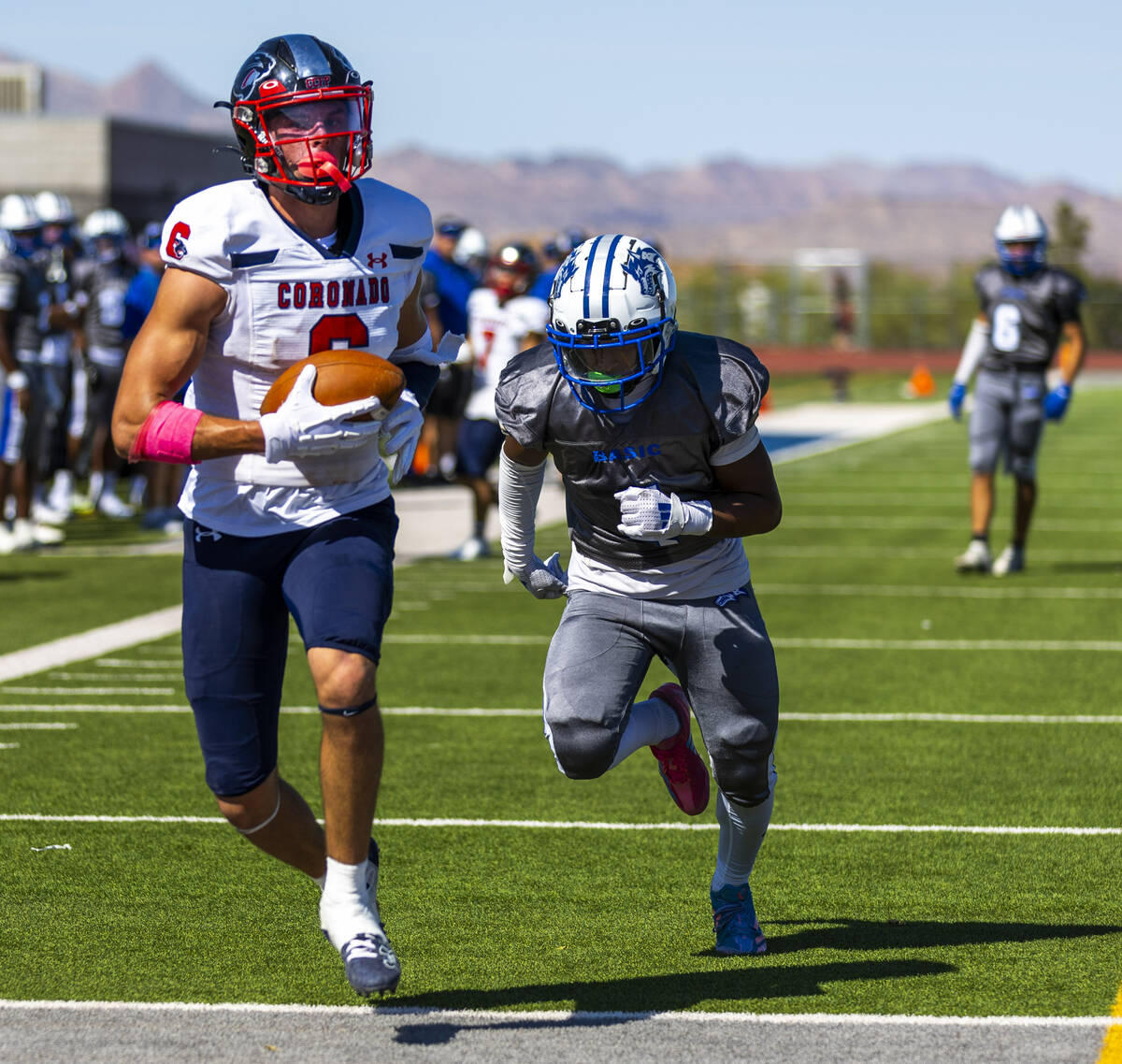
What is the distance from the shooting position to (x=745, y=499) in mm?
4523

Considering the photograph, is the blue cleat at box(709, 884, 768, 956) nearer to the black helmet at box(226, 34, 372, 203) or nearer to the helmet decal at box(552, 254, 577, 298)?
the helmet decal at box(552, 254, 577, 298)

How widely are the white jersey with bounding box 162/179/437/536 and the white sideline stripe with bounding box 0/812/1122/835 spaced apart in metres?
1.81

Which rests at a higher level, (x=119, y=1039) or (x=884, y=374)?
(x=119, y=1039)

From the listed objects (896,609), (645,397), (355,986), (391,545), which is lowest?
(896,609)

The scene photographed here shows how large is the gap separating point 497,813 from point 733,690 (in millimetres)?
1756

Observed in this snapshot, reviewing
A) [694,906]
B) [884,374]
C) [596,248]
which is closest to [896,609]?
[694,906]

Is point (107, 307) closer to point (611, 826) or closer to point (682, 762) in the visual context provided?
point (611, 826)

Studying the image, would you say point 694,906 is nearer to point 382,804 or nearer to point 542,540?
point 382,804

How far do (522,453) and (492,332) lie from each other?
29.1 feet

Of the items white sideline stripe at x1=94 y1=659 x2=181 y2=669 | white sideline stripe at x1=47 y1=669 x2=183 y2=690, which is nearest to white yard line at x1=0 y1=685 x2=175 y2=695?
white sideline stripe at x1=47 y1=669 x2=183 y2=690

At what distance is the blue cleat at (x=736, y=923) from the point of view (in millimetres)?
4633

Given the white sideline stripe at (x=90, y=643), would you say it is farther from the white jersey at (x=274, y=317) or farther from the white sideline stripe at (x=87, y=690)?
the white jersey at (x=274, y=317)

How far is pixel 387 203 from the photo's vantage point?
451 centimetres

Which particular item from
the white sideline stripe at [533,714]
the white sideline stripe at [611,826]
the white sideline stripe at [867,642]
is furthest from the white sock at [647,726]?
the white sideline stripe at [867,642]
